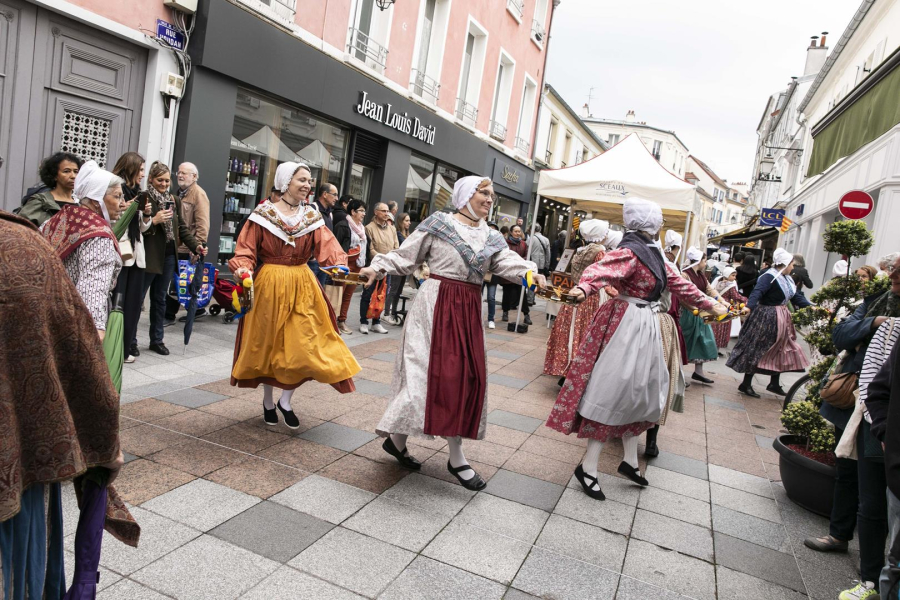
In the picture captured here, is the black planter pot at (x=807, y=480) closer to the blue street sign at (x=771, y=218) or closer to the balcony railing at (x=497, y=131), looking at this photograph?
the balcony railing at (x=497, y=131)

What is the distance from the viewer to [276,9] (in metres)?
9.80

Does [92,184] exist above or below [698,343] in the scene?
above

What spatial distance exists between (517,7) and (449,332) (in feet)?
55.5

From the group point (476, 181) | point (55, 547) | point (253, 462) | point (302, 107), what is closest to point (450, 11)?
point (302, 107)

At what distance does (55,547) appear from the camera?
1.83 meters

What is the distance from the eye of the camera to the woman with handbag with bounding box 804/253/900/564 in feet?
11.5

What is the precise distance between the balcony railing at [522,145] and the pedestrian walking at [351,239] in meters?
13.3

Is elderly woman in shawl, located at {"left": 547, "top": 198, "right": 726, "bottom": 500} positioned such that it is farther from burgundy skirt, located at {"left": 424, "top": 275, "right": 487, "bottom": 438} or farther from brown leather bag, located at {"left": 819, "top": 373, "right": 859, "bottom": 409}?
brown leather bag, located at {"left": 819, "top": 373, "right": 859, "bottom": 409}

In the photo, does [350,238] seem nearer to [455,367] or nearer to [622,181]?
[622,181]

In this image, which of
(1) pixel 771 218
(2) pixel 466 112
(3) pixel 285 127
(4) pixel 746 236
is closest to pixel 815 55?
(4) pixel 746 236

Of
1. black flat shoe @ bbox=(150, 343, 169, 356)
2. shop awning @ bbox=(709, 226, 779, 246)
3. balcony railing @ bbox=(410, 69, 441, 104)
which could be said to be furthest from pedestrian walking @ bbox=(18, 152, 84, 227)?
shop awning @ bbox=(709, 226, 779, 246)

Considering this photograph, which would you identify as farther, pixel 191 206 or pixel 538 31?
pixel 538 31

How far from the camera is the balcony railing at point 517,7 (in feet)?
59.3

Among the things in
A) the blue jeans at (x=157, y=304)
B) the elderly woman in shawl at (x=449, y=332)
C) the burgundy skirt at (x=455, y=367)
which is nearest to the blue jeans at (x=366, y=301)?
the blue jeans at (x=157, y=304)
